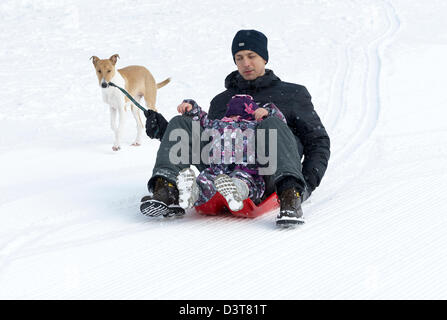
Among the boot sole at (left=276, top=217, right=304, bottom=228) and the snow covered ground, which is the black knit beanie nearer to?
the snow covered ground

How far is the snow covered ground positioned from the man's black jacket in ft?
0.87

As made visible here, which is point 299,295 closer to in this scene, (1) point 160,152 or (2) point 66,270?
(2) point 66,270

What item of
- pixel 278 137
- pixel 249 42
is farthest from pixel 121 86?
pixel 278 137

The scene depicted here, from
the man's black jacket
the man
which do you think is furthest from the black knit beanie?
the man's black jacket

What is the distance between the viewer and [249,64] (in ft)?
11.3

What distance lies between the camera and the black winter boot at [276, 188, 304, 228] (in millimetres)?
2787

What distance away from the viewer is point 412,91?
6762 millimetres

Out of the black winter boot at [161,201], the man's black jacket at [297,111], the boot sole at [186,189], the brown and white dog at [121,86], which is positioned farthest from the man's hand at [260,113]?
the brown and white dog at [121,86]

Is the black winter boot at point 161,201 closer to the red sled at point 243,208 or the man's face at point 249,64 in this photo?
the red sled at point 243,208

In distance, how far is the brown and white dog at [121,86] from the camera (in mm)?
5688

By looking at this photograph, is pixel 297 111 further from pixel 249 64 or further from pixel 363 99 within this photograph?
pixel 363 99

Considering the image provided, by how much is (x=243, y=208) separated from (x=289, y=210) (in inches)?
10.6

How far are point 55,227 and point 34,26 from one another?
9.87 meters

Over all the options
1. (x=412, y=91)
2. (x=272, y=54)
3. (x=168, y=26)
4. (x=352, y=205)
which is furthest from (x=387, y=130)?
(x=168, y=26)
